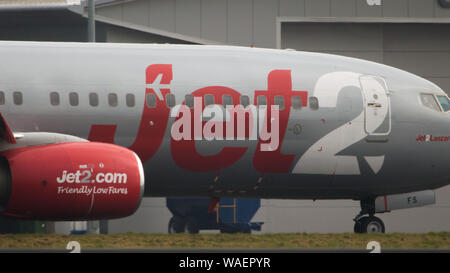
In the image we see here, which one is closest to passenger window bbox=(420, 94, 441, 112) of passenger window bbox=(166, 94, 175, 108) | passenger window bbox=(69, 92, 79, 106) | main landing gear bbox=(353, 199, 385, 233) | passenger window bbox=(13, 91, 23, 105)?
main landing gear bbox=(353, 199, 385, 233)

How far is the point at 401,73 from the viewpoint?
1908 centimetres

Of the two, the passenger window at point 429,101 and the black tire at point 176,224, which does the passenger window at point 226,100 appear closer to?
the passenger window at point 429,101

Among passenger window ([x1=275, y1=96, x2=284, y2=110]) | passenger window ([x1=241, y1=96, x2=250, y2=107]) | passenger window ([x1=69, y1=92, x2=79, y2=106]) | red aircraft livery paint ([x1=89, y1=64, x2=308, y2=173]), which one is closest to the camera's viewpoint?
passenger window ([x1=69, y1=92, x2=79, y2=106])

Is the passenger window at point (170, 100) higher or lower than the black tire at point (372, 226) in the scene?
higher

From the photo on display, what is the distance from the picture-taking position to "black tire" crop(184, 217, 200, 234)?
2875 cm

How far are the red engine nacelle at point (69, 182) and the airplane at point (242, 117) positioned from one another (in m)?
0.91

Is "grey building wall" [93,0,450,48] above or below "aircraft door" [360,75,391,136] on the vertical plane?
above

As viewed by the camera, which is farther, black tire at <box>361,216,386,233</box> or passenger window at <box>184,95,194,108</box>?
black tire at <box>361,216,386,233</box>

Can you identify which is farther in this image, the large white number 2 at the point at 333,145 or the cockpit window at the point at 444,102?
the cockpit window at the point at 444,102

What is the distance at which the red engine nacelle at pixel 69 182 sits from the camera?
13836mm

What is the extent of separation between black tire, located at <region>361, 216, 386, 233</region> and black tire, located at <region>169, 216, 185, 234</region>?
36.2 ft

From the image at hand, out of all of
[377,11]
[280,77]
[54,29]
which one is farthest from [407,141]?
[54,29]

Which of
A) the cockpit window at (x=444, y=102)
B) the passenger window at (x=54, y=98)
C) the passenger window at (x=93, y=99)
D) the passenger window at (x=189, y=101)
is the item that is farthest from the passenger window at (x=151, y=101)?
the cockpit window at (x=444, y=102)

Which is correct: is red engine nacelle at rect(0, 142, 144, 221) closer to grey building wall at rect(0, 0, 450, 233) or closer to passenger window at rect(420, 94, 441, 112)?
passenger window at rect(420, 94, 441, 112)
